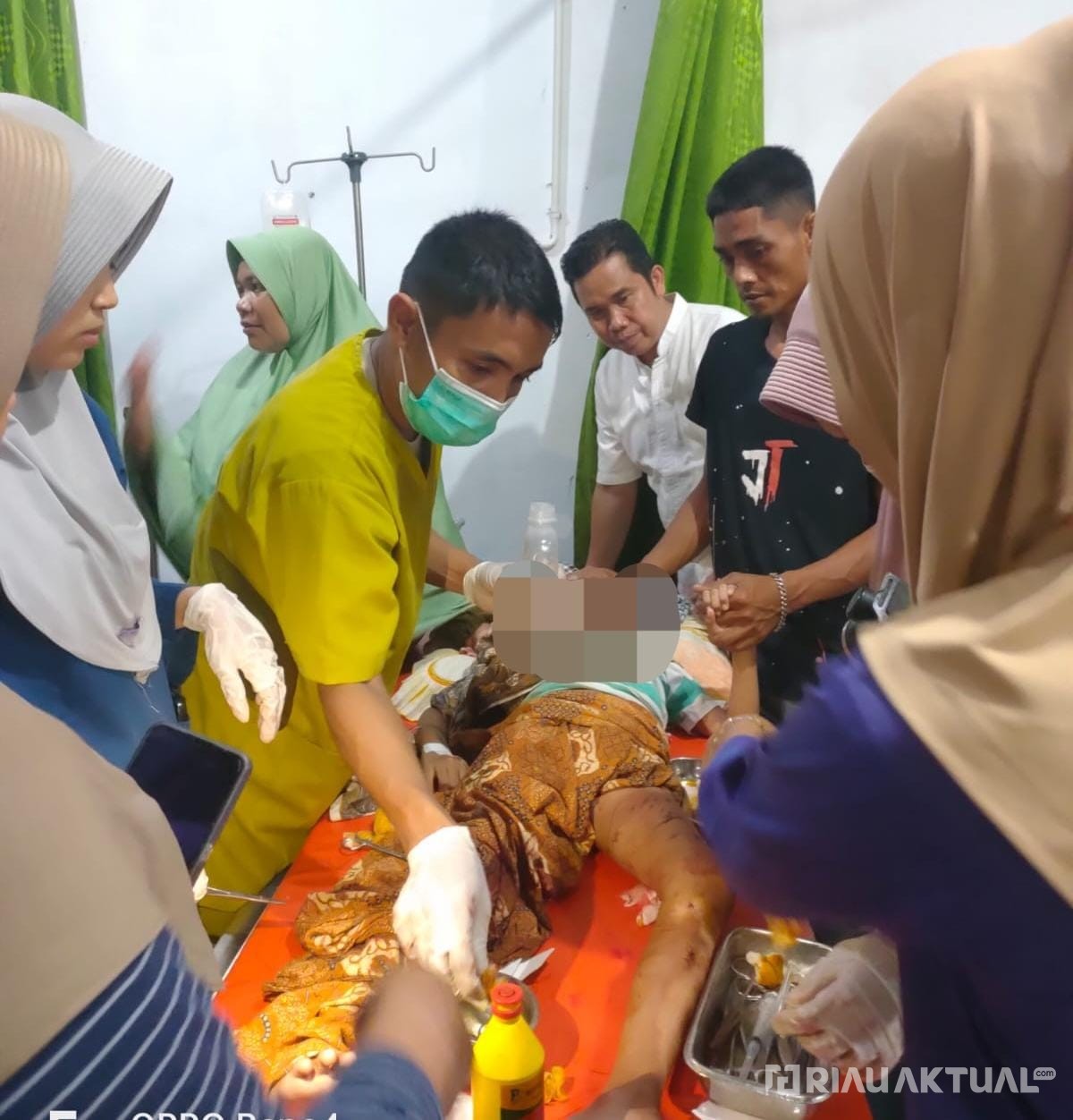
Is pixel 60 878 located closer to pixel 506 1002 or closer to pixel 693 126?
pixel 506 1002

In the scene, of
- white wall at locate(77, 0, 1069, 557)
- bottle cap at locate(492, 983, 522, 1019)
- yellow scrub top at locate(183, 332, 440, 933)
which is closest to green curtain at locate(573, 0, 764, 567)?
white wall at locate(77, 0, 1069, 557)

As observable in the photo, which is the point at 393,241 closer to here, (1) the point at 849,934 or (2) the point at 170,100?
(2) the point at 170,100

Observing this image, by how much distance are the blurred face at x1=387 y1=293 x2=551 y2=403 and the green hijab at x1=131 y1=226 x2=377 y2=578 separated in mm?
1334

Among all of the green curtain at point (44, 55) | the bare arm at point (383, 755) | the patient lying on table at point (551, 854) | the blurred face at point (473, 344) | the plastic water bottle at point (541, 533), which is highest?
the green curtain at point (44, 55)

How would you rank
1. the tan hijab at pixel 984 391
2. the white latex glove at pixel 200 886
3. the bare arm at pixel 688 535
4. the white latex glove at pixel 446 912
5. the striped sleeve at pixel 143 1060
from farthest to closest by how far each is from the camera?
the bare arm at pixel 688 535, the white latex glove at pixel 200 886, the white latex glove at pixel 446 912, the tan hijab at pixel 984 391, the striped sleeve at pixel 143 1060

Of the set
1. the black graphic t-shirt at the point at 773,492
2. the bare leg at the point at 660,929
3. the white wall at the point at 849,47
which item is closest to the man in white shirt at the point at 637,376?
the black graphic t-shirt at the point at 773,492

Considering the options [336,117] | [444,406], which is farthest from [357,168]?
[444,406]

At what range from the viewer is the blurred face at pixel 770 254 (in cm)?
211

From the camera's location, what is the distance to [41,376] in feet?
4.10

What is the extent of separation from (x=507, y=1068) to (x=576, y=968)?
42 centimetres

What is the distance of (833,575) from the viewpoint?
1.99 metres

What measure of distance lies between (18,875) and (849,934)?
1.21m

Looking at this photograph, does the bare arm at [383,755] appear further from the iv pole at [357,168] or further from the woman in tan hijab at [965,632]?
the iv pole at [357,168]

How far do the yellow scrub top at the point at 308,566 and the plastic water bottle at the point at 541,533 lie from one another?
1.39 m
